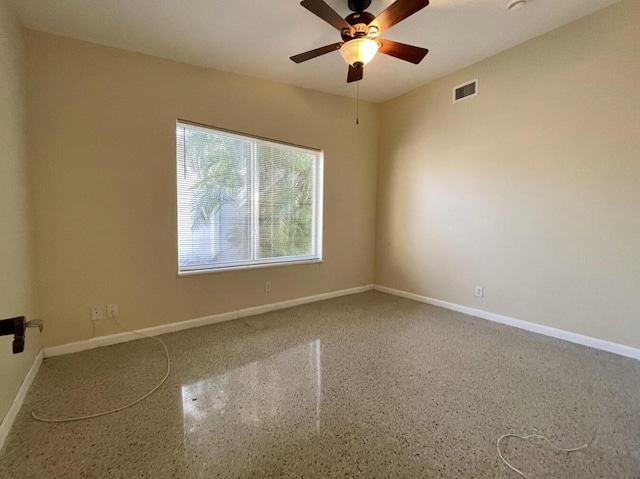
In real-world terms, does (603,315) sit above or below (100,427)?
above

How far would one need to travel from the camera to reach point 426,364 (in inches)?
93.0

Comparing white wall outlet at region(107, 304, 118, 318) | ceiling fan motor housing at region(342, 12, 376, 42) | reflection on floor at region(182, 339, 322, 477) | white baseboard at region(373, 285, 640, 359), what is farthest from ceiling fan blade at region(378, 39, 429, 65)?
white wall outlet at region(107, 304, 118, 318)

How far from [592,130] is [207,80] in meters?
3.60

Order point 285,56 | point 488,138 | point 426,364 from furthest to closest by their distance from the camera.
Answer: point 488,138 → point 285,56 → point 426,364

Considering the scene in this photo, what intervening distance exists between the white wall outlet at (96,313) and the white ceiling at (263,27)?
2270 millimetres

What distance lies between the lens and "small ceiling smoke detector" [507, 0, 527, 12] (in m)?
2.31

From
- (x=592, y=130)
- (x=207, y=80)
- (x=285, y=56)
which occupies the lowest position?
(x=592, y=130)

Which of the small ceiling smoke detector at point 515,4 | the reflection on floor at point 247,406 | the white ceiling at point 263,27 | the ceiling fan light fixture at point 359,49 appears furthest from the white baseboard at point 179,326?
the small ceiling smoke detector at point 515,4

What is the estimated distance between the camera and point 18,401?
181cm

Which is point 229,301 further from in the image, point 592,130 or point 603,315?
point 592,130

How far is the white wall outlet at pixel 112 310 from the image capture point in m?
2.71

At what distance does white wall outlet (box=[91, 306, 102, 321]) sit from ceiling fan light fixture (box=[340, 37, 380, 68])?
2953 mm

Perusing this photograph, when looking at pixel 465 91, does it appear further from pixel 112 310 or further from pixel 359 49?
pixel 112 310

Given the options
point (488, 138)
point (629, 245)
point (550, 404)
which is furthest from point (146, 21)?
point (629, 245)
